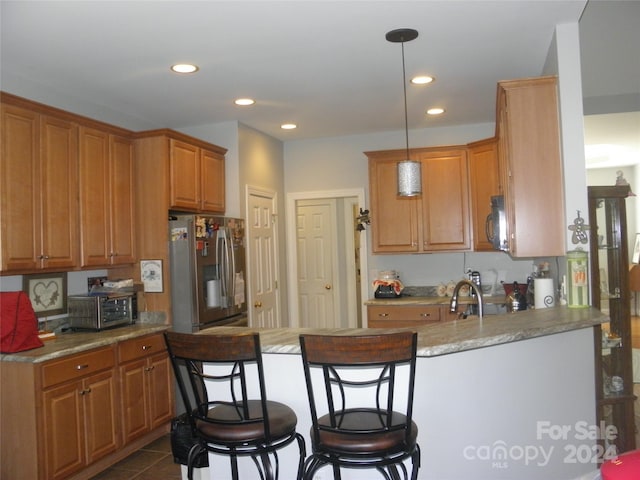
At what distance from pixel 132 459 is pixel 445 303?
3066mm

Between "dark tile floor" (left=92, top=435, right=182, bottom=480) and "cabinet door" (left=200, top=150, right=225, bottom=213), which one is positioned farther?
"cabinet door" (left=200, top=150, right=225, bottom=213)

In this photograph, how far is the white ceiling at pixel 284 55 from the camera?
2.75 meters

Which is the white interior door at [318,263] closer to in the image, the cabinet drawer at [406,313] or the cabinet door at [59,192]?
the cabinet drawer at [406,313]

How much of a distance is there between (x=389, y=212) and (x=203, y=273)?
211 cm

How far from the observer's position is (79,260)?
12.1 ft

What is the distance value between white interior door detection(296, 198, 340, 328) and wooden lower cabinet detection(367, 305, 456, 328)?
1277 mm

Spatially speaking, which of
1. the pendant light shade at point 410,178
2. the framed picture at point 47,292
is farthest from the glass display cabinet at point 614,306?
the framed picture at point 47,292

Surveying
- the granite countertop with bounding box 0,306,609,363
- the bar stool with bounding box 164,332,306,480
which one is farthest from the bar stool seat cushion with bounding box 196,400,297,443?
the granite countertop with bounding box 0,306,609,363

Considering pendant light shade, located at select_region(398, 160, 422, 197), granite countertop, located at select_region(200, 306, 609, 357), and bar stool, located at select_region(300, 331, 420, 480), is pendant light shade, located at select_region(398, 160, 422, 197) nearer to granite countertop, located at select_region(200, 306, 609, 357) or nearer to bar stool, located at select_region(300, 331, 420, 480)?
granite countertop, located at select_region(200, 306, 609, 357)

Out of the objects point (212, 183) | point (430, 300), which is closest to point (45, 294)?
point (212, 183)

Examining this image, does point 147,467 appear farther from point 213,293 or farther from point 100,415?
point 213,293

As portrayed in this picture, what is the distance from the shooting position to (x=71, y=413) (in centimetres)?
317

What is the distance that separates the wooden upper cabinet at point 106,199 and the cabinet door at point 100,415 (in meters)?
0.87

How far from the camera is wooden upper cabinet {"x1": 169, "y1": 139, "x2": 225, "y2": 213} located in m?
4.28
